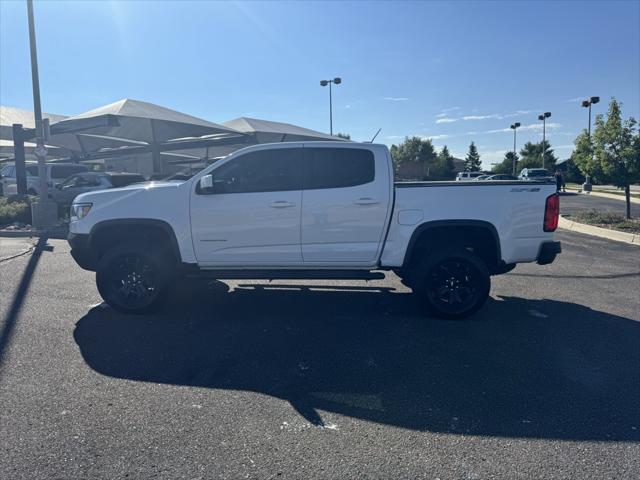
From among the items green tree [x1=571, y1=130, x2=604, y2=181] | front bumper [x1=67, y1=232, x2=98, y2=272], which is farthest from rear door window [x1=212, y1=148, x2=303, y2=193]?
green tree [x1=571, y1=130, x2=604, y2=181]

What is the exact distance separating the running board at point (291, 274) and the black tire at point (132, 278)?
385 mm

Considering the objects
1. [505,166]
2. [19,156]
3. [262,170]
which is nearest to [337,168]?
[262,170]

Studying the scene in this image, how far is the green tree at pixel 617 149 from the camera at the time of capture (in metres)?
14.7

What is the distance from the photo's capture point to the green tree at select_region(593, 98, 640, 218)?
14727 millimetres

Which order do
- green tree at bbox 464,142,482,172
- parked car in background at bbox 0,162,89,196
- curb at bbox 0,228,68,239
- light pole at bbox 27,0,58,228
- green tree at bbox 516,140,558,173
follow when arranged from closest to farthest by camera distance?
1. curb at bbox 0,228,68,239
2. light pole at bbox 27,0,58,228
3. parked car in background at bbox 0,162,89,196
4. green tree at bbox 516,140,558,173
5. green tree at bbox 464,142,482,172

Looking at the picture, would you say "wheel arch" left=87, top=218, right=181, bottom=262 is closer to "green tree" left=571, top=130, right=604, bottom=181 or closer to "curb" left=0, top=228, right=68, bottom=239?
"curb" left=0, top=228, right=68, bottom=239

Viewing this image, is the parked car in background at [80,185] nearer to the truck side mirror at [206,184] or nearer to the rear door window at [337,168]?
the truck side mirror at [206,184]

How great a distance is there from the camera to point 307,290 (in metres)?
7.43

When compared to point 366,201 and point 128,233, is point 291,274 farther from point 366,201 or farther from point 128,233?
point 128,233

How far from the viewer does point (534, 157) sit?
67812mm

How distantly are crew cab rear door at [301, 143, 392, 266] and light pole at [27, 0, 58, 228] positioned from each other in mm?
10270

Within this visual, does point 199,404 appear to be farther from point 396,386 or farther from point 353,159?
point 353,159

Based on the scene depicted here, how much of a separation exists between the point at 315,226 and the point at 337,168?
2.43ft

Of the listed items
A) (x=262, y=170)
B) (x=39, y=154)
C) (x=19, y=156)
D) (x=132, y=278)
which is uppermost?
(x=19, y=156)
